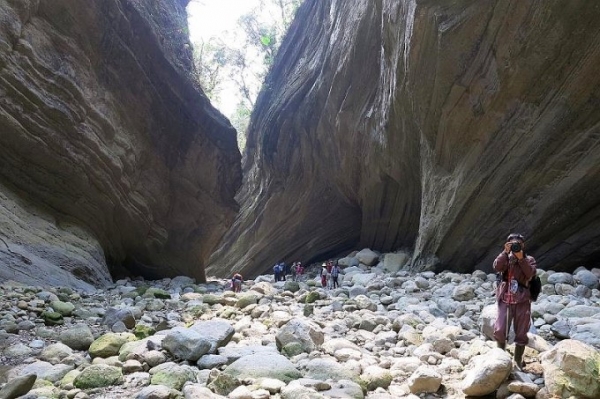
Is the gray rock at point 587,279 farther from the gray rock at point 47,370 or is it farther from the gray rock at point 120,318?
the gray rock at point 47,370

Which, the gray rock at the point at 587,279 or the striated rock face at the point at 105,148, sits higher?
the striated rock face at the point at 105,148

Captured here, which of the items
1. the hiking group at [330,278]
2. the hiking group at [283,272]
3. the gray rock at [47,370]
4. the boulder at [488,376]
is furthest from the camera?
the hiking group at [283,272]

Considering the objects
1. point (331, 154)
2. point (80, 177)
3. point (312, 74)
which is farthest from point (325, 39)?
point (80, 177)

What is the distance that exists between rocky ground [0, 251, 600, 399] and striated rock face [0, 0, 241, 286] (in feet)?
9.96

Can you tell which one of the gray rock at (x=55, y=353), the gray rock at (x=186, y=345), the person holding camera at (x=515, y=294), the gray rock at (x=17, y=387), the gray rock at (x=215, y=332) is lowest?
the gray rock at (x=17, y=387)

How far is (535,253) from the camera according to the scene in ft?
34.5

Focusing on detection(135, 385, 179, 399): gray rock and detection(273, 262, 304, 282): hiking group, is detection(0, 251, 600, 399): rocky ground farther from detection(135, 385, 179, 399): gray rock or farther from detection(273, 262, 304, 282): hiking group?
detection(273, 262, 304, 282): hiking group

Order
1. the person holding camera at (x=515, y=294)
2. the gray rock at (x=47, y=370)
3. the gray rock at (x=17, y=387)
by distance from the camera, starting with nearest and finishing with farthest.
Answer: the gray rock at (x=17, y=387) → the gray rock at (x=47, y=370) → the person holding camera at (x=515, y=294)

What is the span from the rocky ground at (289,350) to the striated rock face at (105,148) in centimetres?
303

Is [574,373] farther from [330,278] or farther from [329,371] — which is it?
[330,278]

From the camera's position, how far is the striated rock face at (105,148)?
33.8 ft

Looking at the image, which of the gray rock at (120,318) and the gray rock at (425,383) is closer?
the gray rock at (425,383)

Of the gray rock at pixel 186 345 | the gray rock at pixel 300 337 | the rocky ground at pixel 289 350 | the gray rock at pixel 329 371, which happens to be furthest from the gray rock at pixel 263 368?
the gray rock at pixel 300 337

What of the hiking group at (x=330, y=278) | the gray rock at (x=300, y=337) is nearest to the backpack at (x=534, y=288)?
the gray rock at (x=300, y=337)
